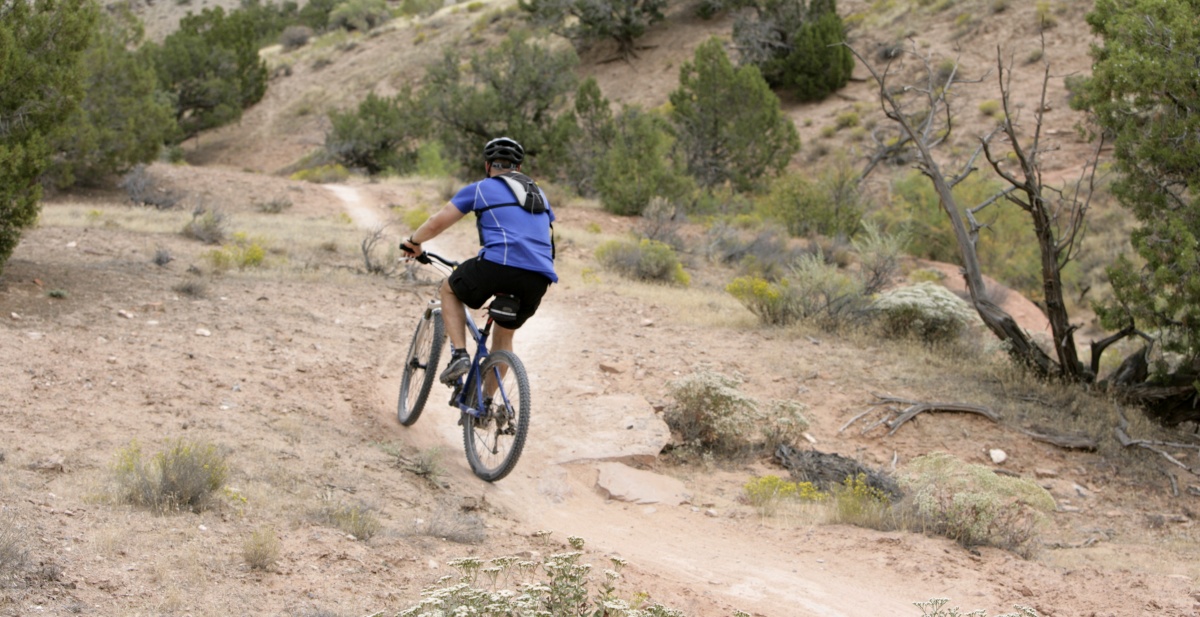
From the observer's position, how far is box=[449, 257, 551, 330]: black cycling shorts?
5.39 meters

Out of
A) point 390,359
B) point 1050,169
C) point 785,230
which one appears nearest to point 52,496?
point 390,359

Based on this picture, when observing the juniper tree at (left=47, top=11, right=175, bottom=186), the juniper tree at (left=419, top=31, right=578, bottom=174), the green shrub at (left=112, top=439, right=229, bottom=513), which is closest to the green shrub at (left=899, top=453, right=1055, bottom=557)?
the green shrub at (left=112, top=439, right=229, bottom=513)

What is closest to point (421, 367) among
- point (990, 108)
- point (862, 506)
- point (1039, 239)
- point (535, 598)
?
point (862, 506)

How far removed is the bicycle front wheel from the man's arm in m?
0.77

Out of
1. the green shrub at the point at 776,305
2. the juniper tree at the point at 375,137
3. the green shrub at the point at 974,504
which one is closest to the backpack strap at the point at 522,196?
the green shrub at the point at 974,504

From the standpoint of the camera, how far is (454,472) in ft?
19.0

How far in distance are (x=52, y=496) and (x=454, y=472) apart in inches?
84.5

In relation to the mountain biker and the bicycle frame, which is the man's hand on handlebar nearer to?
the mountain biker

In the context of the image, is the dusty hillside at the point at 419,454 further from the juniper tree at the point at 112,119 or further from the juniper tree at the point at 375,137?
the juniper tree at the point at 375,137

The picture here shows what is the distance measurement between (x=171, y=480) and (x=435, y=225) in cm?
195

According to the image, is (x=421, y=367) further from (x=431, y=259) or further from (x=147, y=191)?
(x=147, y=191)

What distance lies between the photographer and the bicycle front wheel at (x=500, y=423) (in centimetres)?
536

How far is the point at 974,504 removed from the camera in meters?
5.61

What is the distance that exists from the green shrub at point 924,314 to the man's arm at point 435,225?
6190 mm
